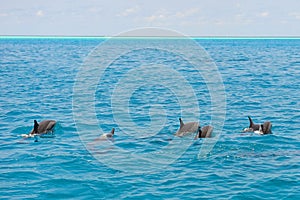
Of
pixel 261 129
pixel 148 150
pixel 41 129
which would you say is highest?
pixel 41 129

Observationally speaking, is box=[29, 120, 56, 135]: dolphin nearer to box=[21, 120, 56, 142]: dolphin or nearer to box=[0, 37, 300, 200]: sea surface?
box=[21, 120, 56, 142]: dolphin

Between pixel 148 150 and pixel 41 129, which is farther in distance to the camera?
pixel 41 129

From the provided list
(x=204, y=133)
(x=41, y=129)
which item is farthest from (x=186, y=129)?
(x=41, y=129)

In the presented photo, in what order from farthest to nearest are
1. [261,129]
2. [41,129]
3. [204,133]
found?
1. [41,129]
2. [261,129]
3. [204,133]

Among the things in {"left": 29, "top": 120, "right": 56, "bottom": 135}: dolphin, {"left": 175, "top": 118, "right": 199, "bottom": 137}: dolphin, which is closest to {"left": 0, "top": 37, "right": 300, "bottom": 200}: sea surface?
{"left": 175, "top": 118, "right": 199, "bottom": 137}: dolphin

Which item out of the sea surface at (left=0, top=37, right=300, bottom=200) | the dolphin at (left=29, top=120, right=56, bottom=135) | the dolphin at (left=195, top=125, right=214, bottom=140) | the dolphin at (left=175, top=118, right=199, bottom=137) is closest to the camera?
the sea surface at (left=0, top=37, right=300, bottom=200)

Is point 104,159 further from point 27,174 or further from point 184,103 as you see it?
point 184,103

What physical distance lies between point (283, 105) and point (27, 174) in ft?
73.1

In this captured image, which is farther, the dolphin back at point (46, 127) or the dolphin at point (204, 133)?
the dolphin back at point (46, 127)

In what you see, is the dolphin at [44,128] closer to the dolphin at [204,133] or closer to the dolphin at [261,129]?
the dolphin at [204,133]

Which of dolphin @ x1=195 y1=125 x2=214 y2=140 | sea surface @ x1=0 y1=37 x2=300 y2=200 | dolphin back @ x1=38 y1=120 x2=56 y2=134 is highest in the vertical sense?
dolphin back @ x1=38 y1=120 x2=56 y2=134

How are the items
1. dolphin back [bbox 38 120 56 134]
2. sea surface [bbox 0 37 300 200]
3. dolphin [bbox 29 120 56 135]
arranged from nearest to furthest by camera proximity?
sea surface [bbox 0 37 300 200] → dolphin [bbox 29 120 56 135] → dolphin back [bbox 38 120 56 134]

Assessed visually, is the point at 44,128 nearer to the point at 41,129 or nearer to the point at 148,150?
the point at 41,129

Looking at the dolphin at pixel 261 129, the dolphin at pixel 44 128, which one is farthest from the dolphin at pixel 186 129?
the dolphin at pixel 44 128
